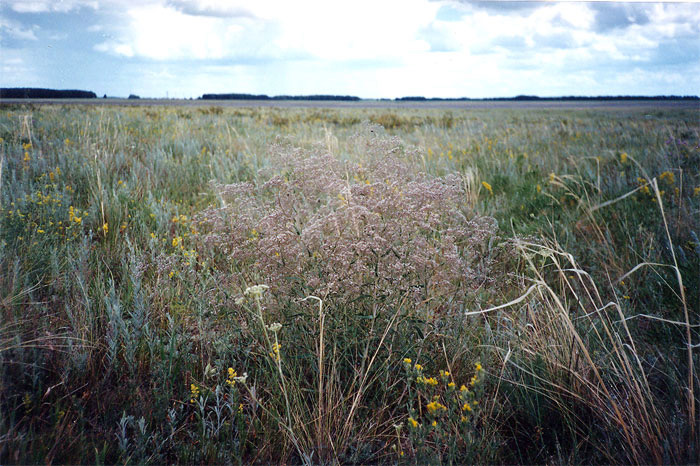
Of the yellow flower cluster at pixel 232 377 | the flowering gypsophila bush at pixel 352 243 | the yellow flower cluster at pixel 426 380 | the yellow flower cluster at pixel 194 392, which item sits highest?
the flowering gypsophila bush at pixel 352 243

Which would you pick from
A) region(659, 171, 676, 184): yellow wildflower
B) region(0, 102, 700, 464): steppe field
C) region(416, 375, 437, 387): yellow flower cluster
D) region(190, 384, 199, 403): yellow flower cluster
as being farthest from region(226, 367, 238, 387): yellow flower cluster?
region(659, 171, 676, 184): yellow wildflower

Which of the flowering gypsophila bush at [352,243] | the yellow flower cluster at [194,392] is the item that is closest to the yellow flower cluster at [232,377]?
the yellow flower cluster at [194,392]

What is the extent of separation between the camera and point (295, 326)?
1917mm

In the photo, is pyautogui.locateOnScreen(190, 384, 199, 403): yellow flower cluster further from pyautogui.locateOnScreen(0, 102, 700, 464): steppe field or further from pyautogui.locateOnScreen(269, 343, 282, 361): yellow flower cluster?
pyautogui.locateOnScreen(269, 343, 282, 361): yellow flower cluster

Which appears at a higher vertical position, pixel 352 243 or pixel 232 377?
pixel 352 243

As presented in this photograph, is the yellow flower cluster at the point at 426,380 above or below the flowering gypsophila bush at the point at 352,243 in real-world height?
below

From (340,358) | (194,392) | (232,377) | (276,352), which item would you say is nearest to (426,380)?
(340,358)

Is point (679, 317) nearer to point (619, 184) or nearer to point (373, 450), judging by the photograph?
point (373, 450)

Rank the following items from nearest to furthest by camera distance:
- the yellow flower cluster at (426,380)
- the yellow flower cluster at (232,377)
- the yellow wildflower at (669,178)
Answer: the yellow flower cluster at (426,380), the yellow flower cluster at (232,377), the yellow wildflower at (669,178)

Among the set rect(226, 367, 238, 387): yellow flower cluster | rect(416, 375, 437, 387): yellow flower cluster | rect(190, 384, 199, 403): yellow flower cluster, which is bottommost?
rect(190, 384, 199, 403): yellow flower cluster

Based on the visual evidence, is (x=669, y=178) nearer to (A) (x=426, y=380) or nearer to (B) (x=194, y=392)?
(A) (x=426, y=380)

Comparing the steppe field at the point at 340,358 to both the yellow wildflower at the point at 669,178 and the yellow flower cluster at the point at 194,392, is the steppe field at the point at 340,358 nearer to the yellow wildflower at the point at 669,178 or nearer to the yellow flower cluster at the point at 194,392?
the yellow flower cluster at the point at 194,392

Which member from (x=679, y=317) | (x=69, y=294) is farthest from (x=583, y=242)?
(x=69, y=294)

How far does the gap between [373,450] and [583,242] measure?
2.90m
